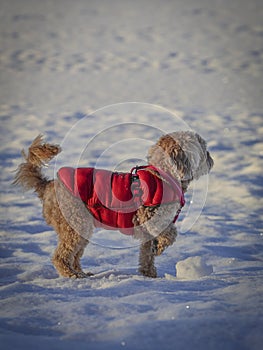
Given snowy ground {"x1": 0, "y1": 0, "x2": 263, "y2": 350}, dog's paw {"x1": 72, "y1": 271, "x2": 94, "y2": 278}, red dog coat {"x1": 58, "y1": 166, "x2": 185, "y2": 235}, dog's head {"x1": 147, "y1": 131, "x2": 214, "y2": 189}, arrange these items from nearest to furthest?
snowy ground {"x1": 0, "y1": 0, "x2": 263, "y2": 350} → red dog coat {"x1": 58, "y1": 166, "x2": 185, "y2": 235} → dog's paw {"x1": 72, "y1": 271, "x2": 94, "y2": 278} → dog's head {"x1": 147, "y1": 131, "x2": 214, "y2": 189}

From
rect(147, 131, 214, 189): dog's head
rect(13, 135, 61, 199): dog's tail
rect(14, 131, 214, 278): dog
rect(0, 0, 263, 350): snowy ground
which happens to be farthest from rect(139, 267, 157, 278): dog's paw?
rect(13, 135, 61, 199): dog's tail

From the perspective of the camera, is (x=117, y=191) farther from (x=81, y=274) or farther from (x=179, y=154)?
(x=81, y=274)

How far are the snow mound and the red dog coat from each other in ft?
1.95

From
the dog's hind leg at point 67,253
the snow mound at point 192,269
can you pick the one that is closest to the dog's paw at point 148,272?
the snow mound at point 192,269

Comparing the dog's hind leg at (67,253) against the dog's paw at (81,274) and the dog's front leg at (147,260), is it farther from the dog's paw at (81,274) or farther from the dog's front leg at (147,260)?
the dog's front leg at (147,260)

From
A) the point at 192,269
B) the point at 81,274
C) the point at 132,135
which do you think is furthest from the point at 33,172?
the point at 132,135

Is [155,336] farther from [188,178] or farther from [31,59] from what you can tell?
[31,59]

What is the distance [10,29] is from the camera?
20.9 m

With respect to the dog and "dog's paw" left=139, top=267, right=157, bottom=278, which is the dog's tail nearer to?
the dog

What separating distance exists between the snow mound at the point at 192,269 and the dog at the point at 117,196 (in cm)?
26

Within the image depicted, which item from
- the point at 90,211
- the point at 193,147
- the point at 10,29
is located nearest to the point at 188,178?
the point at 193,147

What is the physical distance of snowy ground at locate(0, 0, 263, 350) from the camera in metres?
2.83

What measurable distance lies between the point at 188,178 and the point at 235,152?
4.75 metres

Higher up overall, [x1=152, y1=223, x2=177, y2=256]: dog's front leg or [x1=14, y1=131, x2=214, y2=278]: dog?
[x1=14, y1=131, x2=214, y2=278]: dog
